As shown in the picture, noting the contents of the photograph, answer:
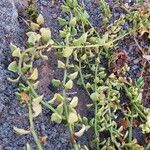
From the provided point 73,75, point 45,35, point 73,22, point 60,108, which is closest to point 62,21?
point 73,22

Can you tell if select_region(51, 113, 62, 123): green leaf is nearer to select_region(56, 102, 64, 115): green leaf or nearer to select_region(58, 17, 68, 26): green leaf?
select_region(56, 102, 64, 115): green leaf

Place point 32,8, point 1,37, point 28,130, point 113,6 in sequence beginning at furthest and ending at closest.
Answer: point 113,6 → point 32,8 → point 1,37 → point 28,130

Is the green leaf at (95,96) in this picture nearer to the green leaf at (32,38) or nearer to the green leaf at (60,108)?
the green leaf at (60,108)

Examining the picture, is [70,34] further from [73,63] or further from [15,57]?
[15,57]

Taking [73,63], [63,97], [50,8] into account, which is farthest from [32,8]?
[63,97]

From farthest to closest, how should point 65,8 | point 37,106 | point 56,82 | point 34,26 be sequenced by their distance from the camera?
point 65,8 < point 34,26 < point 56,82 < point 37,106

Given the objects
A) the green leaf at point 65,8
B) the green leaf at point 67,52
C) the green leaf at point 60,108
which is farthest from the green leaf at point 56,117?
the green leaf at point 65,8

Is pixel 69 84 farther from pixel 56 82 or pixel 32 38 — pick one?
pixel 32 38

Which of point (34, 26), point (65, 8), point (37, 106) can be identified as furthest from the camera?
point (65, 8)

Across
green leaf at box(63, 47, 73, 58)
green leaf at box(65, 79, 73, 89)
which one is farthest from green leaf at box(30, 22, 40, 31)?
green leaf at box(65, 79, 73, 89)
